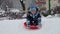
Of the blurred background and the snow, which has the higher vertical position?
the blurred background

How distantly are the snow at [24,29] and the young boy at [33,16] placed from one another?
4 centimetres

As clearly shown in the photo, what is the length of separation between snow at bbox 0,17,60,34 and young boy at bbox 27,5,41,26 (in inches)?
1.5

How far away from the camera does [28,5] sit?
1066mm

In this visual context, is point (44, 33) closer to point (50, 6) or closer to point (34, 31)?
point (34, 31)

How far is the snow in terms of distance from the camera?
3.50 feet

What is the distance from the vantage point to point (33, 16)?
1.08 m

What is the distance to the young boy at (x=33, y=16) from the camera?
106cm

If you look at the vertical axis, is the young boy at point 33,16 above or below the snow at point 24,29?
above

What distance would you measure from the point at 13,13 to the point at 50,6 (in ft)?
0.94

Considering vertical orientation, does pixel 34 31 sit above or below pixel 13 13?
below

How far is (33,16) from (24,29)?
121 millimetres

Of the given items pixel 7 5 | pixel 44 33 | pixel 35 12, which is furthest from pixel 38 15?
pixel 7 5

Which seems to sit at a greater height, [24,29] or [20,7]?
[20,7]

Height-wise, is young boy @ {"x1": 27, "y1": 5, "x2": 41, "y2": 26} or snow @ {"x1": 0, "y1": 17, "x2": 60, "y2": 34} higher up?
young boy @ {"x1": 27, "y1": 5, "x2": 41, "y2": 26}
